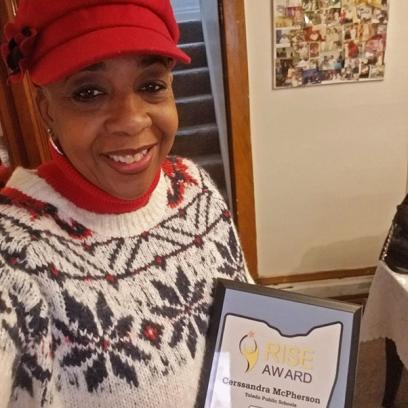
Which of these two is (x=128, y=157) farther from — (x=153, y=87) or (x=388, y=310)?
(x=388, y=310)

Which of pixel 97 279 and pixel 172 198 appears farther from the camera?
pixel 172 198

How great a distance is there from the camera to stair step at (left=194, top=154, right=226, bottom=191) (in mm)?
3006

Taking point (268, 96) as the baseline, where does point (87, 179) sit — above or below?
above

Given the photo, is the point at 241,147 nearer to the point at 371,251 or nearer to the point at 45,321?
the point at 371,251

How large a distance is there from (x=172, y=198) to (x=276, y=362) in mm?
324

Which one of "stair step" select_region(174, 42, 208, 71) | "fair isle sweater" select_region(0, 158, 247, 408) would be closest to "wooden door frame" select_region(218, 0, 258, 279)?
"fair isle sweater" select_region(0, 158, 247, 408)

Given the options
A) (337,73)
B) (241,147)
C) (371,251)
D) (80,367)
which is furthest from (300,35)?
(80,367)

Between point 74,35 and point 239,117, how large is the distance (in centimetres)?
148

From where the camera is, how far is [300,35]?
6.16 ft

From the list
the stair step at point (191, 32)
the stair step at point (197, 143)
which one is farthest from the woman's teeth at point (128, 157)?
the stair step at point (191, 32)

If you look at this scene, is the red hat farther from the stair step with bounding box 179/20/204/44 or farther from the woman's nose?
the stair step with bounding box 179/20/204/44

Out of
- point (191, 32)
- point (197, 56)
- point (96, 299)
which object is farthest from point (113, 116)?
point (191, 32)

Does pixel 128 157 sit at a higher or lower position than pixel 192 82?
higher

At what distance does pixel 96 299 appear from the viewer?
2.06 ft
